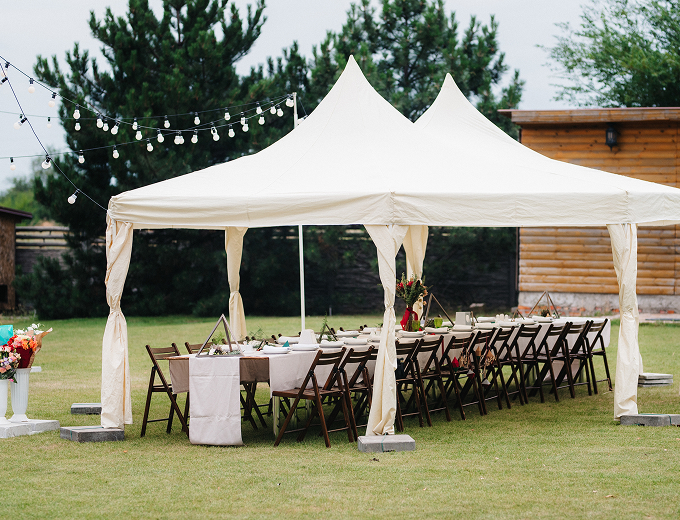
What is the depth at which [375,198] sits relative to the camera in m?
6.73

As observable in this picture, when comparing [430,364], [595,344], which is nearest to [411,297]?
[430,364]

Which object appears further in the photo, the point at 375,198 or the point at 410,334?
the point at 410,334

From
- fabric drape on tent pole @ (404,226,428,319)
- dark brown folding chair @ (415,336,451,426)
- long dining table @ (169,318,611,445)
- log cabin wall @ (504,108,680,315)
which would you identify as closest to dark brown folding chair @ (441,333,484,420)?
dark brown folding chair @ (415,336,451,426)

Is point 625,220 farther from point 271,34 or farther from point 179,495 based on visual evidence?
point 271,34

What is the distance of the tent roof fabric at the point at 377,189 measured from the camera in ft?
22.7

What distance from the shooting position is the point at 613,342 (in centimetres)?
1412

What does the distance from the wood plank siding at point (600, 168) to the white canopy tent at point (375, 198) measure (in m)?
8.81

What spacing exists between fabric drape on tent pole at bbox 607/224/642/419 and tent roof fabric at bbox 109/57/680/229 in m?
0.23

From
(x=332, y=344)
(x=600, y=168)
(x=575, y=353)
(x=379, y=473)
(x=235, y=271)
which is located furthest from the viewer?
(x=600, y=168)

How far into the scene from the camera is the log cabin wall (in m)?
16.6

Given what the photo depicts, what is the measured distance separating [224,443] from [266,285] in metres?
15.4

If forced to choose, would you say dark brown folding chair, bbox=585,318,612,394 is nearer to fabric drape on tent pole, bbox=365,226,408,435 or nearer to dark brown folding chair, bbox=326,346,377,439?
dark brown folding chair, bbox=326,346,377,439

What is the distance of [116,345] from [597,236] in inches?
477

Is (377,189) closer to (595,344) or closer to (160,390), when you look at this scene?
(160,390)
